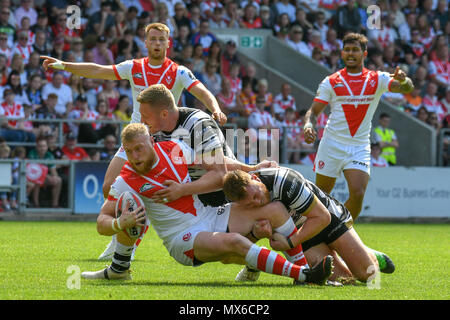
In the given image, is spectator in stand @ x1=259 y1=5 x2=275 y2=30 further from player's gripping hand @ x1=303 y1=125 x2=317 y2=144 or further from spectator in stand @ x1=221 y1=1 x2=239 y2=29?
player's gripping hand @ x1=303 y1=125 x2=317 y2=144

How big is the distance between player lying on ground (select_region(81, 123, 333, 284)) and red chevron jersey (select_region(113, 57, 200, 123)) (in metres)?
2.34

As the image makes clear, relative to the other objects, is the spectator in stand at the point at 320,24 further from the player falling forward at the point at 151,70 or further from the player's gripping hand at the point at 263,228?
the player's gripping hand at the point at 263,228

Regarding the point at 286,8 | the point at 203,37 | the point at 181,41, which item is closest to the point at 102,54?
the point at 181,41

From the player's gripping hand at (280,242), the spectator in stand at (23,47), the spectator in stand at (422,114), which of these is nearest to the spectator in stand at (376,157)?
the spectator in stand at (422,114)

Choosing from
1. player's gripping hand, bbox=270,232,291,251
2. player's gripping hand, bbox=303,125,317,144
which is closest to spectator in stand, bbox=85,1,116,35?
player's gripping hand, bbox=303,125,317,144

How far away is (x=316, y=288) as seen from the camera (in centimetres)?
647

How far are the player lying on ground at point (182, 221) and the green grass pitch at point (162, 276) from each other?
0.18 meters

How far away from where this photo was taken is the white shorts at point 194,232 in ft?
22.2

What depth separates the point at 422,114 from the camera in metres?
19.8

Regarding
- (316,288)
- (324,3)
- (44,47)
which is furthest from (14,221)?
(324,3)

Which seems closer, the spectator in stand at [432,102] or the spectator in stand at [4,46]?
the spectator in stand at [4,46]

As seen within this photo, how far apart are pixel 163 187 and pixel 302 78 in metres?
14.6
